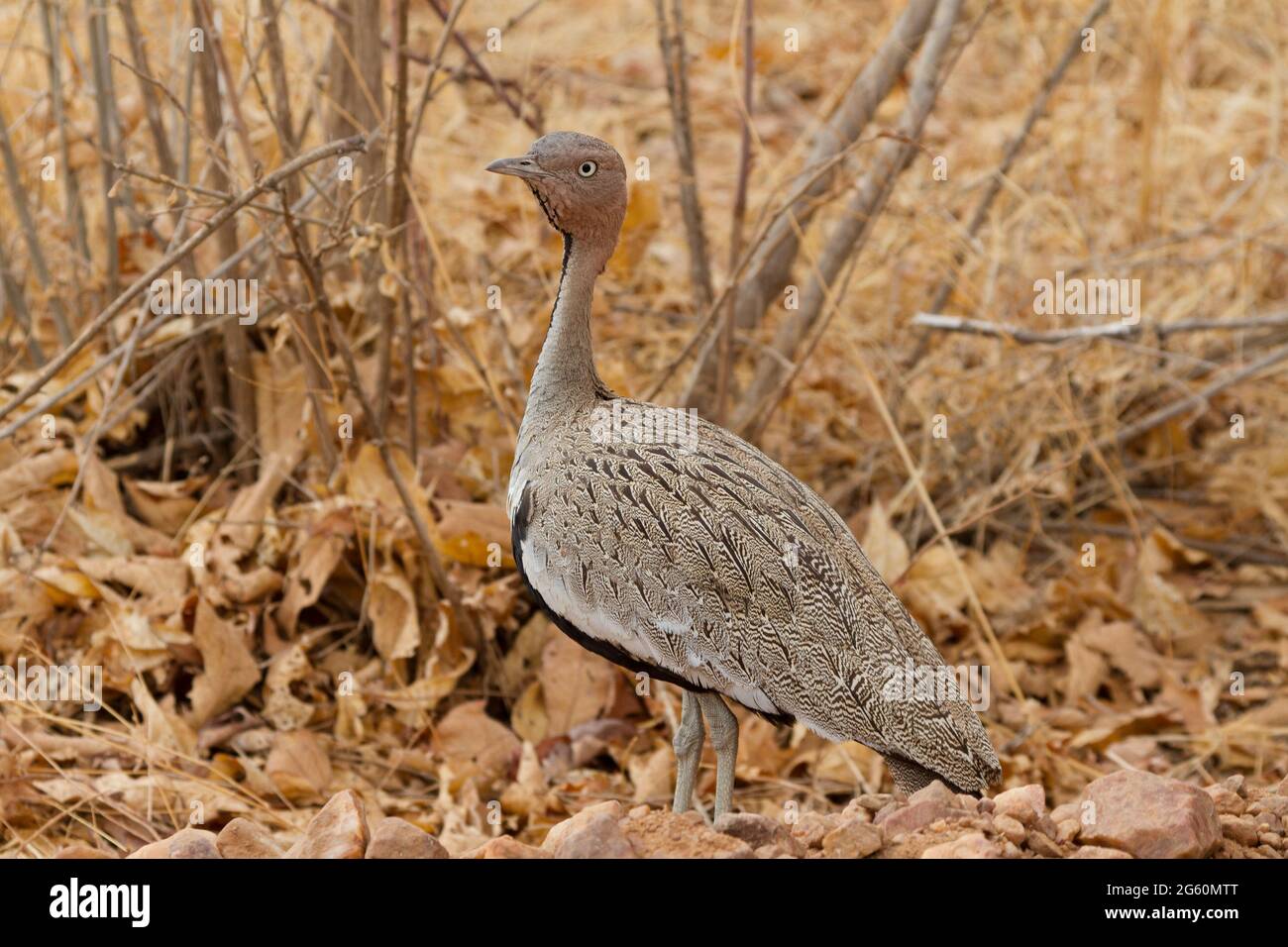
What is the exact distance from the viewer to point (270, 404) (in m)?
6.04

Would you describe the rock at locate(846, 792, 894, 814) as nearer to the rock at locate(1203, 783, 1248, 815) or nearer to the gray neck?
the rock at locate(1203, 783, 1248, 815)

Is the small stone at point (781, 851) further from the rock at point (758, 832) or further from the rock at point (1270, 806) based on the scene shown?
the rock at point (1270, 806)

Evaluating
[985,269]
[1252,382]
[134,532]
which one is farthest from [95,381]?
[1252,382]

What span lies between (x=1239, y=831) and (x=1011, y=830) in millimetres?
579

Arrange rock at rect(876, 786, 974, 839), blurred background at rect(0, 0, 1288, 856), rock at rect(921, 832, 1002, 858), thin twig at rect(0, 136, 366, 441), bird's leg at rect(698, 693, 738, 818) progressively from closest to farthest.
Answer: rock at rect(921, 832, 1002, 858) < rock at rect(876, 786, 974, 839) < bird's leg at rect(698, 693, 738, 818) < thin twig at rect(0, 136, 366, 441) < blurred background at rect(0, 0, 1288, 856)

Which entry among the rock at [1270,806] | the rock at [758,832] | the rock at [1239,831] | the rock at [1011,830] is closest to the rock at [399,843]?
the rock at [758,832]

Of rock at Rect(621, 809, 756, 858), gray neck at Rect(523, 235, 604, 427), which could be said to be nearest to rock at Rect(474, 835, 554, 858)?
rock at Rect(621, 809, 756, 858)

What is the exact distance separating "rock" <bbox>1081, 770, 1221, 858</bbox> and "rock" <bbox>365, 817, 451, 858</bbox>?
1431 mm

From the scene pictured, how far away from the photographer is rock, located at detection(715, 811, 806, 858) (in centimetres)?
330

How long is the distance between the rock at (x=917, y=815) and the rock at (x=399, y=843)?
98 cm

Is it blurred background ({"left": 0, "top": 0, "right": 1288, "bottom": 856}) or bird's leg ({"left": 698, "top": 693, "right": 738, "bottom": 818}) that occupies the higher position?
blurred background ({"left": 0, "top": 0, "right": 1288, "bottom": 856})

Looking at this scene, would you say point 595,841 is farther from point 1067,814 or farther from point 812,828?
point 1067,814
